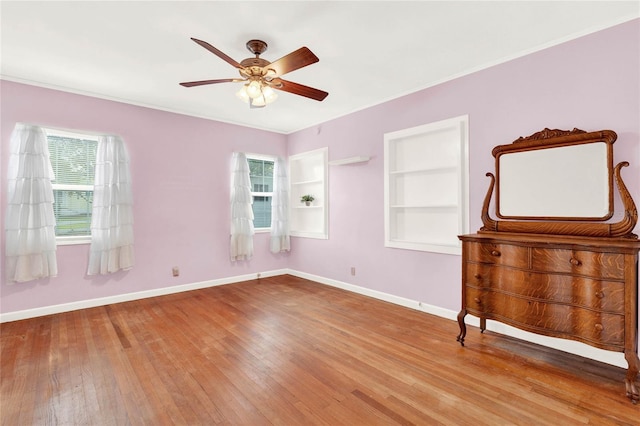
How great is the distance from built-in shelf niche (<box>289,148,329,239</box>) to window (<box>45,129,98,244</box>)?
301 cm

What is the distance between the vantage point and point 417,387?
2.16m

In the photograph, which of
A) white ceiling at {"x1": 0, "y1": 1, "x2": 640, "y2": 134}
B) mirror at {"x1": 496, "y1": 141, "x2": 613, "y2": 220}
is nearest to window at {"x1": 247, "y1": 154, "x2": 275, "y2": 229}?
white ceiling at {"x1": 0, "y1": 1, "x2": 640, "y2": 134}

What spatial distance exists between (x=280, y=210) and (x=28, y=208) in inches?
129

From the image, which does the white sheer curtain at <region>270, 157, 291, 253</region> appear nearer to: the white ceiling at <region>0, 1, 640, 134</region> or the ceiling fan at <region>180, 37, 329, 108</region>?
the white ceiling at <region>0, 1, 640, 134</region>

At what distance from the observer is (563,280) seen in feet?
7.61

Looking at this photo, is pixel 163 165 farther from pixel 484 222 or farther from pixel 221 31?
pixel 484 222

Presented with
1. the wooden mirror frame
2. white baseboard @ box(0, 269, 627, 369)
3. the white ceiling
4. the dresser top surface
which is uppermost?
the white ceiling

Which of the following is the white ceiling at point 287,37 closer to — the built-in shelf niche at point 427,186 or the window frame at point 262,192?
the built-in shelf niche at point 427,186

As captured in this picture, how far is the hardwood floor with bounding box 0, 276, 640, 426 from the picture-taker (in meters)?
1.89

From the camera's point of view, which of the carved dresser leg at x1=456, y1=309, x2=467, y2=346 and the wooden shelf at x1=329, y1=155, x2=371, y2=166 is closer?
the carved dresser leg at x1=456, y1=309, x2=467, y2=346

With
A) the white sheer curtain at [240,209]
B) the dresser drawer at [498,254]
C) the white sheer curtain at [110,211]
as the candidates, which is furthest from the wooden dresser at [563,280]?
the white sheer curtain at [110,211]

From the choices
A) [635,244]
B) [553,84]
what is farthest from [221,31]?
[635,244]

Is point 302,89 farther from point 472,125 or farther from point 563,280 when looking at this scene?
point 563,280

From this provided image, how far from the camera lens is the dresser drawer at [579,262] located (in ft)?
6.91
